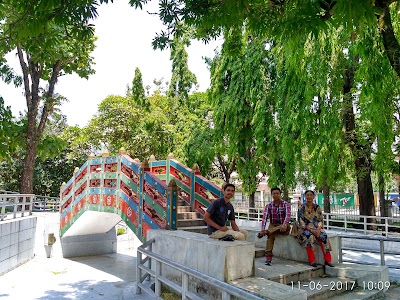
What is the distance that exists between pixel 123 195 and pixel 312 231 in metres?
4.65

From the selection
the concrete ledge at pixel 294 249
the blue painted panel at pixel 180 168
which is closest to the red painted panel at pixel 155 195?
the blue painted panel at pixel 180 168

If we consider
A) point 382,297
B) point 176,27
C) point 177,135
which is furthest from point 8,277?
point 177,135

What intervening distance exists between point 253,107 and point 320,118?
5028 mm

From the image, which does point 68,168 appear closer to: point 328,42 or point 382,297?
point 328,42

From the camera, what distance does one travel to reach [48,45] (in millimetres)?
4289

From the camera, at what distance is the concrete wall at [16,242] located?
→ 8.78 meters

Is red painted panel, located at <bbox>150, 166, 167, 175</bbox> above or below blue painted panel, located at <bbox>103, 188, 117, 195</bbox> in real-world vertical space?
above

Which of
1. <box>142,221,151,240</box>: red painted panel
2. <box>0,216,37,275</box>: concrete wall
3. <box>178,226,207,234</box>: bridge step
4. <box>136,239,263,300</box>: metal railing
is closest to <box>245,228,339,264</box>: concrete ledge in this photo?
<box>178,226,207,234</box>: bridge step

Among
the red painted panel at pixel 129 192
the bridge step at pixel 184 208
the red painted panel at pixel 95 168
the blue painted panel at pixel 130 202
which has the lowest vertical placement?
the bridge step at pixel 184 208

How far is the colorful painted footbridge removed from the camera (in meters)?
6.92

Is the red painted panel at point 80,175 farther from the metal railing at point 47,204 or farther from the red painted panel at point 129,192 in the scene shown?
the metal railing at point 47,204

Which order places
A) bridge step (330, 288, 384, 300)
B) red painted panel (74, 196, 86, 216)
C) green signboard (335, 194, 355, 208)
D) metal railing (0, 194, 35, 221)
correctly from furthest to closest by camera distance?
green signboard (335, 194, 355, 208)
red painted panel (74, 196, 86, 216)
metal railing (0, 194, 35, 221)
bridge step (330, 288, 384, 300)

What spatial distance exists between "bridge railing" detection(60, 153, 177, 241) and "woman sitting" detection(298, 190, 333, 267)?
2.31 meters

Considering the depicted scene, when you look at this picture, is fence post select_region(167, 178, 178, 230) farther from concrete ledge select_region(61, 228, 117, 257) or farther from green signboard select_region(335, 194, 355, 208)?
green signboard select_region(335, 194, 355, 208)
